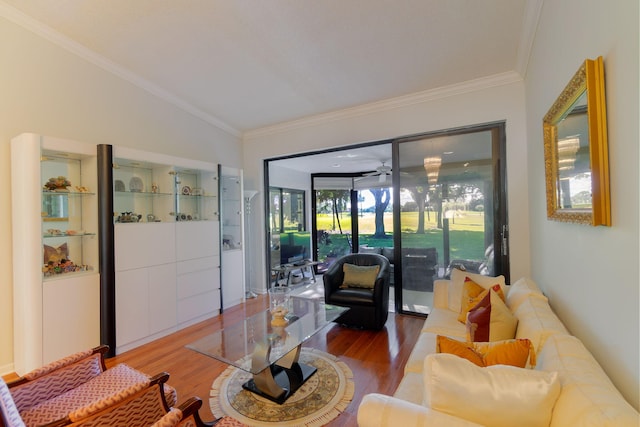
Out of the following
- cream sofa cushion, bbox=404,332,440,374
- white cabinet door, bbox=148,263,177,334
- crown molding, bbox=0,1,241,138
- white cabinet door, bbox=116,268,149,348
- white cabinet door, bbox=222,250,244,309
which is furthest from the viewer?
white cabinet door, bbox=222,250,244,309

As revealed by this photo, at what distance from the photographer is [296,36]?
2691 millimetres

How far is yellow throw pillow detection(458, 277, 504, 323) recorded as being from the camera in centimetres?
252

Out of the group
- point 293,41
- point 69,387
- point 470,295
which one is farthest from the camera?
point 293,41

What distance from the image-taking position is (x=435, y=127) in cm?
365

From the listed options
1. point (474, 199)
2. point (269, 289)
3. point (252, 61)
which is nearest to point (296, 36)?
point (252, 61)

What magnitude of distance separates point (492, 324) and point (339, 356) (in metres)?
1.52

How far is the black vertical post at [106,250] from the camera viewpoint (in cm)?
297

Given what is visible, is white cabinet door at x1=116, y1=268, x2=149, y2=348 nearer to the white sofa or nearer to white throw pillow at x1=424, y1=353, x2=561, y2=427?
the white sofa

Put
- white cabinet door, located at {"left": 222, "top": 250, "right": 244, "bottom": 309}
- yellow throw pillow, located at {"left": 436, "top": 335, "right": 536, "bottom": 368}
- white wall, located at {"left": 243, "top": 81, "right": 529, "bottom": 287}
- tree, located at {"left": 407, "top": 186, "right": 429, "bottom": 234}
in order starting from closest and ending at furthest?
yellow throw pillow, located at {"left": 436, "top": 335, "right": 536, "bottom": 368} → white wall, located at {"left": 243, "top": 81, "right": 529, "bottom": 287} → tree, located at {"left": 407, "top": 186, "right": 429, "bottom": 234} → white cabinet door, located at {"left": 222, "top": 250, "right": 244, "bottom": 309}

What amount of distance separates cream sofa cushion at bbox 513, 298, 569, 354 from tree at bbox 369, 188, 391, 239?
5.16 m

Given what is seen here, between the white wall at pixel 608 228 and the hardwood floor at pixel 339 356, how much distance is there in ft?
4.75

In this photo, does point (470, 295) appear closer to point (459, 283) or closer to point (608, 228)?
point (459, 283)

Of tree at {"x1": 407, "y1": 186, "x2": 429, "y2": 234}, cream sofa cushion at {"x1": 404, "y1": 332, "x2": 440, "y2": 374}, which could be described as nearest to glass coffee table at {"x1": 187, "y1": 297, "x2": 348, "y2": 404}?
cream sofa cushion at {"x1": 404, "y1": 332, "x2": 440, "y2": 374}

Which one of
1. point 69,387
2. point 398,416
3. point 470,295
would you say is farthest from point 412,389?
point 69,387
